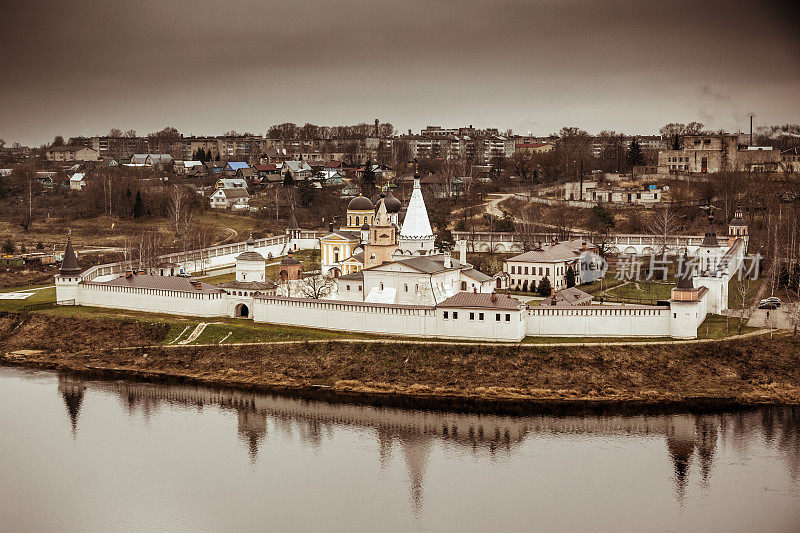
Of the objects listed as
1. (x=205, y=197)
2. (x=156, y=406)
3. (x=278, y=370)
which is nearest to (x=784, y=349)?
(x=278, y=370)

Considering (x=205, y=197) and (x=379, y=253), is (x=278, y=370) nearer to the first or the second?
(x=379, y=253)

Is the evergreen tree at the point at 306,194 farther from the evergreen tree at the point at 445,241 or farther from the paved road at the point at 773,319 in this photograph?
the paved road at the point at 773,319

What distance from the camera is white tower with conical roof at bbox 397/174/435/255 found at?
39875 millimetres

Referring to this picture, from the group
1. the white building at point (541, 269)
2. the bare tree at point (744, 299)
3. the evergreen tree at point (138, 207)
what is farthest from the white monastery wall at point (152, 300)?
the evergreen tree at point (138, 207)

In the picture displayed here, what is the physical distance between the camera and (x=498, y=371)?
3247 cm

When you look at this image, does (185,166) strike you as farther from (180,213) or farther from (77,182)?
(180,213)

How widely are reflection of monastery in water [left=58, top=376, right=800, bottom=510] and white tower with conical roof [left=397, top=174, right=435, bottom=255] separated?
10.1 metres

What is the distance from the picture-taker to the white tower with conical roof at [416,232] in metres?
39.9

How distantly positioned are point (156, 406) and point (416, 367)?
8.70m

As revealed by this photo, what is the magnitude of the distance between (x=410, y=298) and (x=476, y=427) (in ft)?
30.9

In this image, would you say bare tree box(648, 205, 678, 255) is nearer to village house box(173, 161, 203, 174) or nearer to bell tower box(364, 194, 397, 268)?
bell tower box(364, 194, 397, 268)

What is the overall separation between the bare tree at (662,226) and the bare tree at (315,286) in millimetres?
17754

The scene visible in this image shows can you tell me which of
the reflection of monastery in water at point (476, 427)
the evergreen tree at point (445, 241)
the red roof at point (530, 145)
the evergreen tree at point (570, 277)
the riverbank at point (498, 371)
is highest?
the red roof at point (530, 145)

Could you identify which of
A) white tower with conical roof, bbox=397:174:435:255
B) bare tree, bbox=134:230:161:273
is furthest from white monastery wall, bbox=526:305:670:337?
bare tree, bbox=134:230:161:273
